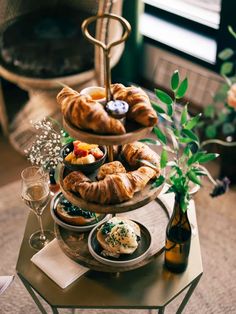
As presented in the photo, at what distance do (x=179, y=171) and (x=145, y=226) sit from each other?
1.13 feet

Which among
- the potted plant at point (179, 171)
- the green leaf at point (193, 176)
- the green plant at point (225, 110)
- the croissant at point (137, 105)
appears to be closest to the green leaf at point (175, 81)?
the potted plant at point (179, 171)

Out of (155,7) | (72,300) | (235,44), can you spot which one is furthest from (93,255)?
(155,7)

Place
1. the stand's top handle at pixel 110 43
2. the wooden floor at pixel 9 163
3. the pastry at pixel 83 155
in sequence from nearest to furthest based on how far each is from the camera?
the stand's top handle at pixel 110 43 → the pastry at pixel 83 155 → the wooden floor at pixel 9 163

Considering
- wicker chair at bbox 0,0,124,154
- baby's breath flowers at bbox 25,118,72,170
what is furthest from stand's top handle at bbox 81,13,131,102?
wicker chair at bbox 0,0,124,154

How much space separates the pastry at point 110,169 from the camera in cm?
153

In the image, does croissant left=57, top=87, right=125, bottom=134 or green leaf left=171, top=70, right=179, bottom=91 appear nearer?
croissant left=57, top=87, right=125, bottom=134

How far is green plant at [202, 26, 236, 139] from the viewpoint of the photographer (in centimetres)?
236

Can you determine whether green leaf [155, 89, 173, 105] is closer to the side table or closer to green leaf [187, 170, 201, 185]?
green leaf [187, 170, 201, 185]

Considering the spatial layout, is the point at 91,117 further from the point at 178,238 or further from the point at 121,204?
the point at 178,238

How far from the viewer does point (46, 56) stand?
269cm

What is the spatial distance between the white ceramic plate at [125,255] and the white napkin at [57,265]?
8cm

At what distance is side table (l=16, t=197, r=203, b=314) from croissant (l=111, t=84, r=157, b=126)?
52cm

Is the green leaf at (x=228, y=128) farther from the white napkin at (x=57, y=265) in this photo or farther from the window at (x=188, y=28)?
the white napkin at (x=57, y=265)

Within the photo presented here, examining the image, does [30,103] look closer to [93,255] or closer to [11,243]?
[11,243]
